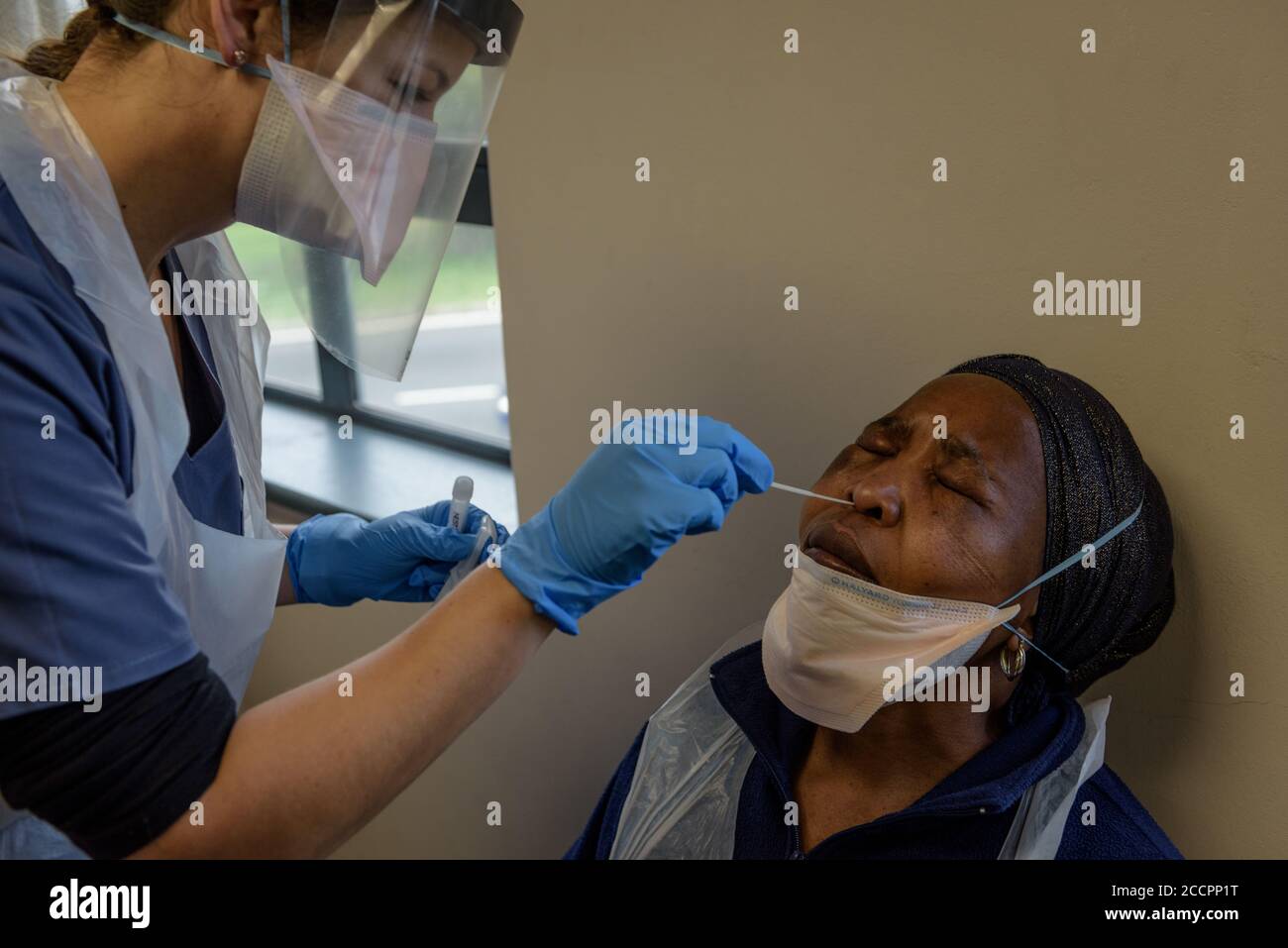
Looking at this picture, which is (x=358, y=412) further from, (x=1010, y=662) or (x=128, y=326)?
(x=1010, y=662)

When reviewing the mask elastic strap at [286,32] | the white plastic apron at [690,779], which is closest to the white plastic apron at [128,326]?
the mask elastic strap at [286,32]

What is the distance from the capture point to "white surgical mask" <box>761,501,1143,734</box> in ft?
4.09

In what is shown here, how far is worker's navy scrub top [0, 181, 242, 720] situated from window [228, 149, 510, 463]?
4.44 ft

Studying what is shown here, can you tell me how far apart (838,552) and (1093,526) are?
10.9 inches

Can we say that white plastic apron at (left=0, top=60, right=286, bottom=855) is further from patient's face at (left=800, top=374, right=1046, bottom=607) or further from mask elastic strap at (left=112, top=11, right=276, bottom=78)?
patient's face at (left=800, top=374, right=1046, bottom=607)

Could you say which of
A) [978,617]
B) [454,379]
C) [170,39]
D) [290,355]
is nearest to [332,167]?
[170,39]

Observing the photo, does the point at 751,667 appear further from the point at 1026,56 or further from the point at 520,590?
the point at 1026,56

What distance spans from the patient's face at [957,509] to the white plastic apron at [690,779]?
0.28m

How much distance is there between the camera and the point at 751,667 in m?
1.55

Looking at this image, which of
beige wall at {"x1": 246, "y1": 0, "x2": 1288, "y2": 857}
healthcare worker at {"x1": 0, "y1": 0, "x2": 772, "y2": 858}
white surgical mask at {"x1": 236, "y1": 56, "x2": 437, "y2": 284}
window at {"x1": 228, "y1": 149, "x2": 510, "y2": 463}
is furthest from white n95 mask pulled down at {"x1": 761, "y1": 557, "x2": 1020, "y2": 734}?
window at {"x1": 228, "y1": 149, "x2": 510, "y2": 463}

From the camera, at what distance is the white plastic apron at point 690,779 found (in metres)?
1.50

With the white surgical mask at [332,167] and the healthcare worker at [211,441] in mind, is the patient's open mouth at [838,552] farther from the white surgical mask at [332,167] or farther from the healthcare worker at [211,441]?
the white surgical mask at [332,167]

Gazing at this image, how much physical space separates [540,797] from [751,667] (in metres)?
0.80

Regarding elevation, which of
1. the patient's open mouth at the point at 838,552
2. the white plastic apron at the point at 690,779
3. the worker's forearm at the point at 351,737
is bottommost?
the white plastic apron at the point at 690,779
